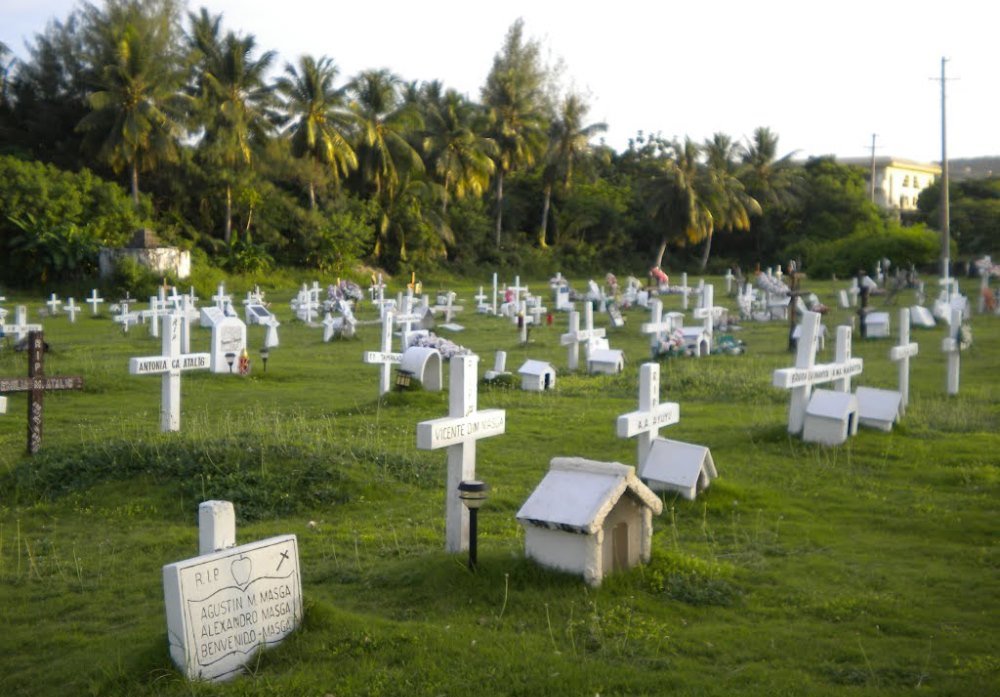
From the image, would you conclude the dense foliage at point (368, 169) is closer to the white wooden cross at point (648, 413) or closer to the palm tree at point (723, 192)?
the palm tree at point (723, 192)

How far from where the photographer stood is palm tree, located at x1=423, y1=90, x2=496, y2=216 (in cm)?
5456

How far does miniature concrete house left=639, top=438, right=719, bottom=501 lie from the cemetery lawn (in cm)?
13

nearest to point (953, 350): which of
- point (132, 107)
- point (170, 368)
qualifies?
point (170, 368)

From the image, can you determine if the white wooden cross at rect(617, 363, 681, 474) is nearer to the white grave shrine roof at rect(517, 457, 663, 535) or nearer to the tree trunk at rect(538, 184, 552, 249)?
the white grave shrine roof at rect(517, 457, 663, 535)

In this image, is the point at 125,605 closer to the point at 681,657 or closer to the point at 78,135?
the point at 681,657

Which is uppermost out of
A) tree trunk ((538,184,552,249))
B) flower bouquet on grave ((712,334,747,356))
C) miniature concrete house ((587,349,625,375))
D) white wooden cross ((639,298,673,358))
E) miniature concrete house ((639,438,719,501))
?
tree trunk ((538,184,552,249))

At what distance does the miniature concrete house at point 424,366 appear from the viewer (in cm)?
1550

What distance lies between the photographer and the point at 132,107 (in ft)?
145

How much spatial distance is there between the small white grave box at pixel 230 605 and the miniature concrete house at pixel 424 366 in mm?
9696

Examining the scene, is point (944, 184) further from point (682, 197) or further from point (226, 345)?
point (226, 345)

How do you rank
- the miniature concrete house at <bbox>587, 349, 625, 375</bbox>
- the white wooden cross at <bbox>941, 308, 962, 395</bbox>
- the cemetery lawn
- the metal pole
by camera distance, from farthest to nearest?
the metal pole, the miniature concrete house at <bbox>587, 349, 625, 375</bbox>, the white wooden cross at <bbox>941, 308, 962, 395</bbox>, the cemetery lawn

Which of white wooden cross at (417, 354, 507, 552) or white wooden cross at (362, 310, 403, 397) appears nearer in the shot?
white wooden cross at (417, 354, 507, 552)

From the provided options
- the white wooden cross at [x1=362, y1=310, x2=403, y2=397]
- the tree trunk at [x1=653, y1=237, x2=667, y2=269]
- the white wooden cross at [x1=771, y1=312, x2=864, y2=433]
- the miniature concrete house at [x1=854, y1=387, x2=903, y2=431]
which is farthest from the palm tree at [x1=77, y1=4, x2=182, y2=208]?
the miniature concrete house at [x1=854, y1=387, x2=903, y2=431]

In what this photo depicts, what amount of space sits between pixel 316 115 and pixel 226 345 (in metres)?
32.5
